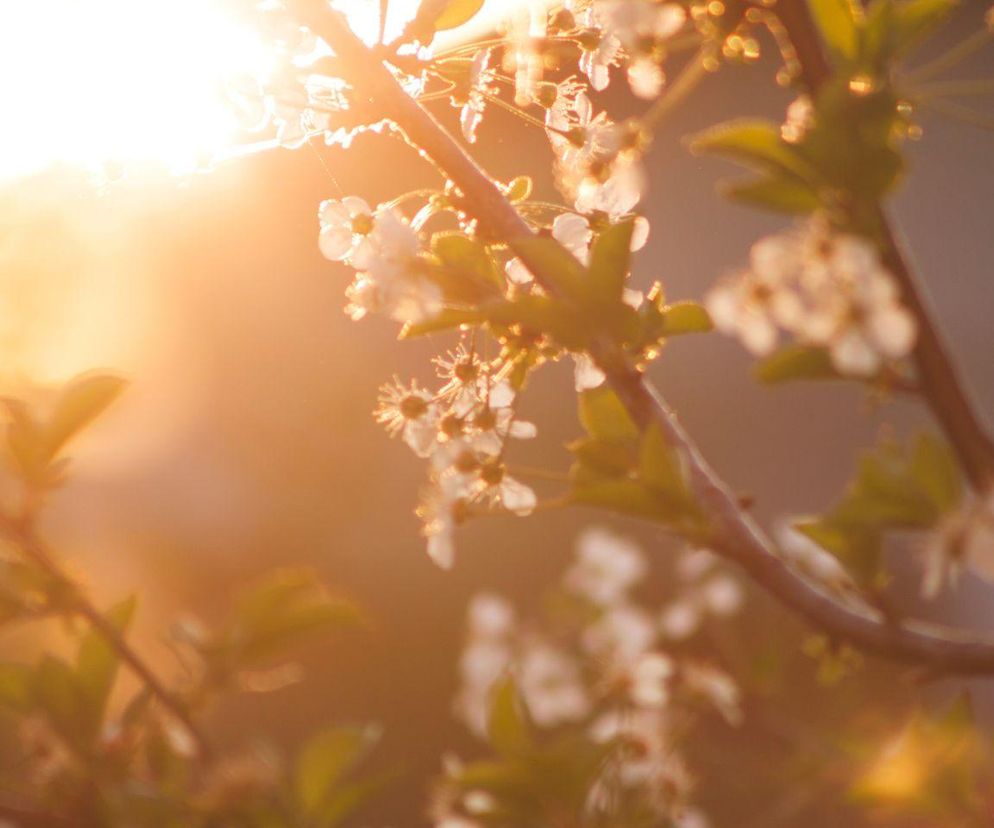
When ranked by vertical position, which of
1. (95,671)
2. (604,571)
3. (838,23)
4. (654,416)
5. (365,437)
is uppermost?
(838,23)

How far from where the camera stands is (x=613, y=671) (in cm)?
132

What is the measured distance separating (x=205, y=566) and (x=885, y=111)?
2952mm

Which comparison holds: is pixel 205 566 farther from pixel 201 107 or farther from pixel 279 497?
→ pixel 201 107

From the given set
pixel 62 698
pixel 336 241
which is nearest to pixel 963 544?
pixel 336 241

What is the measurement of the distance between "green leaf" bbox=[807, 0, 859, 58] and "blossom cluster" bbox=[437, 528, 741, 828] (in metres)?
Answer: 0.70

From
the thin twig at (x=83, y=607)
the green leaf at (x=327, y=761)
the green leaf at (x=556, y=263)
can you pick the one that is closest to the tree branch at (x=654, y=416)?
the green leaf at (x=556, y=263)

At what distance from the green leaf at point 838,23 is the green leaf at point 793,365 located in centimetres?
16

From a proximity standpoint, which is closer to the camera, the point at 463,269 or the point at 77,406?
the point at 463,269

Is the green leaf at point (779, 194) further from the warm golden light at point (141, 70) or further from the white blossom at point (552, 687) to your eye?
the white blossom at point (552, 687)

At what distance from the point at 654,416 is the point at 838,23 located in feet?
0.76

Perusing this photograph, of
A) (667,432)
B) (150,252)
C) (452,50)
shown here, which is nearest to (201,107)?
(452,50)

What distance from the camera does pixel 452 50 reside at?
2.29 ft

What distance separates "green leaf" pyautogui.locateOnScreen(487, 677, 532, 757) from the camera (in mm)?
975

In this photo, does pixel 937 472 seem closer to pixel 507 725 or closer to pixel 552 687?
pixel 507 725
